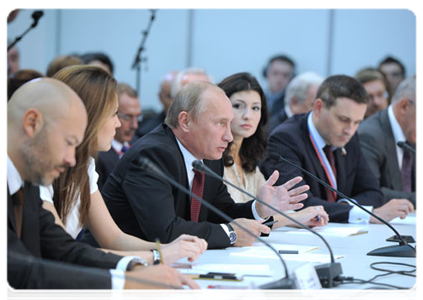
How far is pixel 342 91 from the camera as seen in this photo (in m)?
4.03

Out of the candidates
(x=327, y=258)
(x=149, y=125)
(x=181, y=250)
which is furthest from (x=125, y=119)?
(x=181, y=250)

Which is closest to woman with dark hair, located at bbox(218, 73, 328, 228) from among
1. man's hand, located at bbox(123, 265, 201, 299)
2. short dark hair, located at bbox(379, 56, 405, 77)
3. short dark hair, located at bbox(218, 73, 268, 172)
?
short dark hair, located at bbox(218, 73, 268, 172)

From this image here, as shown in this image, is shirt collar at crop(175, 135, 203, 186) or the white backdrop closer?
shirt collar at crop(175, 135, 203, 186)

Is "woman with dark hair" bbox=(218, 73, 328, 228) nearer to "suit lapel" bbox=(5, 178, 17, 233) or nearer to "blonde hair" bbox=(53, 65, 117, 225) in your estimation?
"blonde hair" bbox=(53, 65, 117, 225)

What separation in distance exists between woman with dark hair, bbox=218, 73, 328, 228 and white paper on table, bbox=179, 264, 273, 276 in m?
1.31

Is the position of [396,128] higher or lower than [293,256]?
higher

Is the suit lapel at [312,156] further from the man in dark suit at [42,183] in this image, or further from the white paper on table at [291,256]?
the man in dark suit at [42,183]

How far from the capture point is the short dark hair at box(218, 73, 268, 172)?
3.67m

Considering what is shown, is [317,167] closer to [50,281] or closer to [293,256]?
[293,256]

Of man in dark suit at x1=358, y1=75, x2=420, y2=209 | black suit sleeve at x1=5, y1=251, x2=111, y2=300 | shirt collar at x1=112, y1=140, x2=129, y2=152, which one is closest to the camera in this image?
black suit sleeve at x1=5, y1=251, x2=111, y2=300

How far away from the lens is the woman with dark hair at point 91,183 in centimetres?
235

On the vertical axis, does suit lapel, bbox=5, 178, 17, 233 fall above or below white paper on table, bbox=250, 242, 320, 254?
above

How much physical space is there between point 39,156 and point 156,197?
896 mm

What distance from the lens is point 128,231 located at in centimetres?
284
